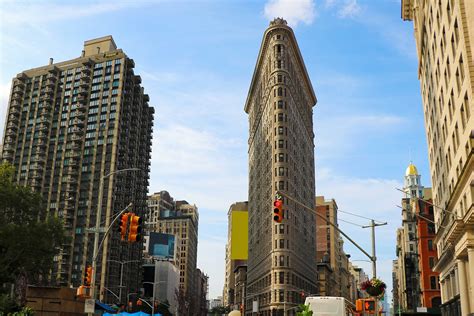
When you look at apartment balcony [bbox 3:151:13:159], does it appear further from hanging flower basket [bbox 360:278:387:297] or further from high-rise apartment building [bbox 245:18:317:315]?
hanging flower basket [bbox 360:278:387:297]

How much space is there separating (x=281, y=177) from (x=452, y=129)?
74456 mm

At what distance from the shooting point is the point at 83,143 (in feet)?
460

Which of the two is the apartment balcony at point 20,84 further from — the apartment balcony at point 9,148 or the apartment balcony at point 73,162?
the apartment balcony at point 73,162

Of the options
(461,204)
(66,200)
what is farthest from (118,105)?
(461,204)

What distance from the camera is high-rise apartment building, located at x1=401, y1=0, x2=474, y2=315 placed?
3309cm

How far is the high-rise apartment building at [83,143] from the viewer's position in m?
130

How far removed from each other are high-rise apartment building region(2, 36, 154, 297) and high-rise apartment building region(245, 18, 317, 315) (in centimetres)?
3420

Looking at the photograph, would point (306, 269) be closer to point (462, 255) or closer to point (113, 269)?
point (113, 269)

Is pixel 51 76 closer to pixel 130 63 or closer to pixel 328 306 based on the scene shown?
pixel 130 63

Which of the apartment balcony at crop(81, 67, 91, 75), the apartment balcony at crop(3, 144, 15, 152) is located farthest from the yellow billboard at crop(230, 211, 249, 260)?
the apartment balcony at crop(3, 144, 15, 152)

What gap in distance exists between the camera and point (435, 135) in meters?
52.2

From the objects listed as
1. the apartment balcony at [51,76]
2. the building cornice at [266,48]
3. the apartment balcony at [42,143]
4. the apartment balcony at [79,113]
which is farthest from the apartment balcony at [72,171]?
the building cornice at [266,48]

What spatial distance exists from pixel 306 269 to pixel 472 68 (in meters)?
101

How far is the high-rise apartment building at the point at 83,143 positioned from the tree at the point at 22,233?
79.4 metres
